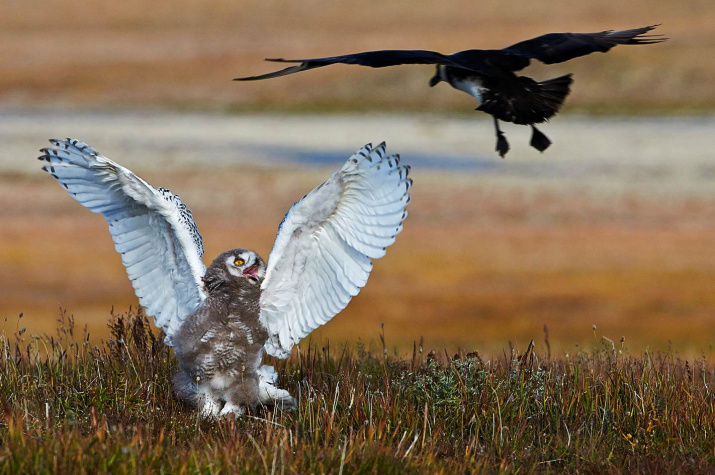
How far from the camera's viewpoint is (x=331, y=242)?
592 centimetres

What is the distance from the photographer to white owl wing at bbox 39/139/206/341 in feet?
19.0

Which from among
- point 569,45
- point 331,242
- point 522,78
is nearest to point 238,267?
point 331,242

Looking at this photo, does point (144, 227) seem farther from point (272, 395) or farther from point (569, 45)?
point (569, 45)

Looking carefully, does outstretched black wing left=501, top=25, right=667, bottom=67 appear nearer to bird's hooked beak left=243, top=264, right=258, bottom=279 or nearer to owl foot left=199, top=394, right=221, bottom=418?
bird's hooked beak left=243, top=264, right=258, bottom=279

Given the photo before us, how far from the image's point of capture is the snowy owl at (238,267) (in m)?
5.75

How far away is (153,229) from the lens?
19.7 ft

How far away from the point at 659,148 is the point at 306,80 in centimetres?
1682

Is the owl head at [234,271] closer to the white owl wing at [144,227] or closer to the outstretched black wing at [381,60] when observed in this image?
the white owl wing at [144,227]

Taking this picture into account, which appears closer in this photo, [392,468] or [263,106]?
[392,468]

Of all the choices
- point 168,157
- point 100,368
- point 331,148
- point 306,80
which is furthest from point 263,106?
point 100,368

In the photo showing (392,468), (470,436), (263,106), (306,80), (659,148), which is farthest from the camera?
(306,80)

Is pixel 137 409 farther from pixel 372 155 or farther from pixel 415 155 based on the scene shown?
pixel 415 155

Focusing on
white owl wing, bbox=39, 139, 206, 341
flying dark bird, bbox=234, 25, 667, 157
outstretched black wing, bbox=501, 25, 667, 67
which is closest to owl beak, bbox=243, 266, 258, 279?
white owl wing, bbox=39, 139, 206, 341

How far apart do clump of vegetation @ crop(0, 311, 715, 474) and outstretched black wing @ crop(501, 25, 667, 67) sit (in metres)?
1.73
